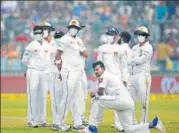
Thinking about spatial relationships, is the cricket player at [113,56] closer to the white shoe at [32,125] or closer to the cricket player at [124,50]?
the cricket player at [124,50]

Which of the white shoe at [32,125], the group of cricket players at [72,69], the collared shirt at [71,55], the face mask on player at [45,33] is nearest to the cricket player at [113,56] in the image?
the group of cricket players at [72,69]

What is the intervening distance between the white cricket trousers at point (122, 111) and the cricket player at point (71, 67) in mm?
2405

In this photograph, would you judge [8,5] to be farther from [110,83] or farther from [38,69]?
[110,83]

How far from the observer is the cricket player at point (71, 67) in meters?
20.4

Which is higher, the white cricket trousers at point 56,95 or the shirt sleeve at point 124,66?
the shirt sleeve at point 124,66

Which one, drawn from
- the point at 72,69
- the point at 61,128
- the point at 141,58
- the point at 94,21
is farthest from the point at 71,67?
the point at 94,21

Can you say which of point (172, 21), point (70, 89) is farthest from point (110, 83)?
point (172, 21)

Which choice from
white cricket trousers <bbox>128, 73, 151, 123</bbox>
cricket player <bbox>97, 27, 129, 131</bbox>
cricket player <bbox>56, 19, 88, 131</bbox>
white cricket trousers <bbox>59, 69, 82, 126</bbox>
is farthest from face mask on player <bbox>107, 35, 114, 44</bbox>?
white cricket trousers <bbox>128, 73, 151, 123</bbox>

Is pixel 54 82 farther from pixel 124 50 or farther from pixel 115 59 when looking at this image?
pixel 124 50

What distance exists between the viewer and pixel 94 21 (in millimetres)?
36438

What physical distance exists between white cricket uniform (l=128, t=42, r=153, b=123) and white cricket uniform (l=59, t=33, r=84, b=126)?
57.6 inches

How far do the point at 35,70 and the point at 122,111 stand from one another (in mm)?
4956

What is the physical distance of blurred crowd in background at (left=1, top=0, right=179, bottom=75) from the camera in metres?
35.6

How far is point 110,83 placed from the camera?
17.6 metres
